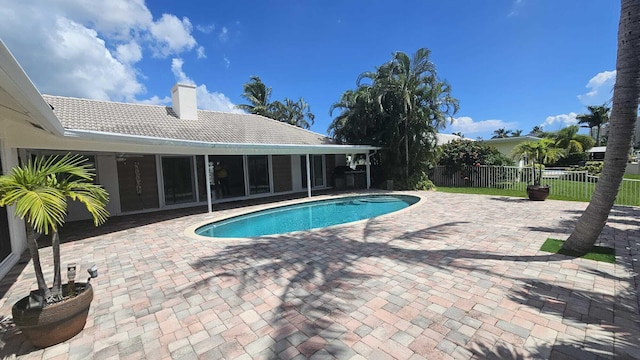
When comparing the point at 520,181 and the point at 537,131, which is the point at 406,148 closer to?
the point at 520,181

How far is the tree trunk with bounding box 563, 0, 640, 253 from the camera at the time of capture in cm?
447

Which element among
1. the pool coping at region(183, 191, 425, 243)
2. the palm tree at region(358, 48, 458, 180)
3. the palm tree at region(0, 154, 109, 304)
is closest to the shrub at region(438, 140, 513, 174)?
the palm tree at region(358, 48, 458, 180)

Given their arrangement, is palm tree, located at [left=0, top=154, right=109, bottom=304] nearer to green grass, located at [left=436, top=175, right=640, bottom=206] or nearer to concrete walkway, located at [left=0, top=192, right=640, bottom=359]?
concrete walkway, located at [left=0, top=192, right=640, bottom=359]

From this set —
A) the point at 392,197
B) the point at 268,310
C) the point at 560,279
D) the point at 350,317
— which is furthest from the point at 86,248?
the point at 392,197

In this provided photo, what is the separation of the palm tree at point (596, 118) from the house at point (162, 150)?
44.8 meters

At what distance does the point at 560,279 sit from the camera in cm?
430

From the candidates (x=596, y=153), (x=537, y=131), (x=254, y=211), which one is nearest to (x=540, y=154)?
(x=254, y=211)

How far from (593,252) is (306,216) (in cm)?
850

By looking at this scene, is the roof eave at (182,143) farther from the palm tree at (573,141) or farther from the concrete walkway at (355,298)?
the palm tree at (573,141)

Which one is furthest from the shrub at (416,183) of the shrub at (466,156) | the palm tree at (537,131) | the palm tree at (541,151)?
the palm tree at (537,131)

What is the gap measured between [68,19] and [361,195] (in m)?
13.4

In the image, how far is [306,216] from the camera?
11.5m

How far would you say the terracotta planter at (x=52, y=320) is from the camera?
2904mm

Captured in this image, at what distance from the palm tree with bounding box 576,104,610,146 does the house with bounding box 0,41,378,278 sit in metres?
44.8
